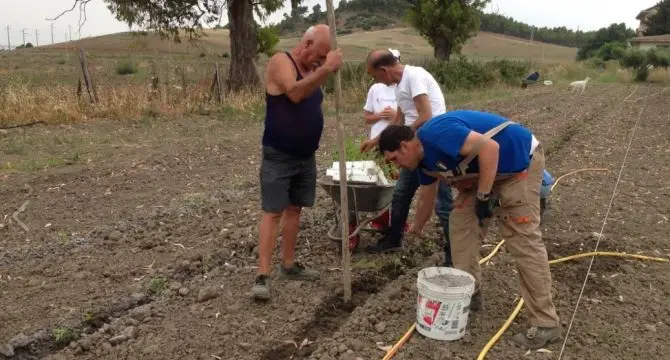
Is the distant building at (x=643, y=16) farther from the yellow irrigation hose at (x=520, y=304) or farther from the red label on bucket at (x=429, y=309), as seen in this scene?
the red label on bucket at (x=429, y=309)

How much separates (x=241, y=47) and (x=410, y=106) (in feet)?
39.8

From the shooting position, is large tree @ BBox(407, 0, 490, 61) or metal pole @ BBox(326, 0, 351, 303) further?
large tree @ BBox(407, 0, 490, 61)

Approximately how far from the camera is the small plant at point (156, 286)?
14.0ft

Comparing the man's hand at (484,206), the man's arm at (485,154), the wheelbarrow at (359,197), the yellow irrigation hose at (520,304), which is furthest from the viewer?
the wheelbarrow at (359,197)

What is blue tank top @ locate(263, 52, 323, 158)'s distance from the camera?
3803mm

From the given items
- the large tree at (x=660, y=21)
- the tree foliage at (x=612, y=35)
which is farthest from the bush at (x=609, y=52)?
the large tree at (x=660, y=21)

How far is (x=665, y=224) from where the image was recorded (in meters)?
5.79

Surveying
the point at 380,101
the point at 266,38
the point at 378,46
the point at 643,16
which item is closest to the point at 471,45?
the point at 378,46

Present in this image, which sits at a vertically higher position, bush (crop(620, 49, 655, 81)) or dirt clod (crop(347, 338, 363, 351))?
bush (crop(620, 49, 655, 81))

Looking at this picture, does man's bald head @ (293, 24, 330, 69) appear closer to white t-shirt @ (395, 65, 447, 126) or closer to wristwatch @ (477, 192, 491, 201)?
white t-shirt @ (395, 65, 447, 126)

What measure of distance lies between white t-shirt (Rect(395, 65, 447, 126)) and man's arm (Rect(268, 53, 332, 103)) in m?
0.90

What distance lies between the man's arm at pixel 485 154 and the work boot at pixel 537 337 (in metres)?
0.89

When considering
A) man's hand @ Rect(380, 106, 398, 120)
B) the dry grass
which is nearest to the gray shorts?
man's hand @ Rect(380, 106, 398, 120)

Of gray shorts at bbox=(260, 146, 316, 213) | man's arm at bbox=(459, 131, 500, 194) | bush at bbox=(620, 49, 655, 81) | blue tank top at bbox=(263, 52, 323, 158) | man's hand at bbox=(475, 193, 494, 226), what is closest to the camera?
man's arm at bbox=(459, 131, 500, 194)
